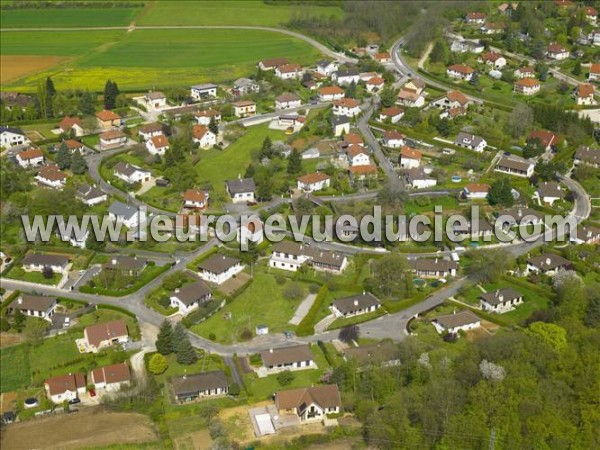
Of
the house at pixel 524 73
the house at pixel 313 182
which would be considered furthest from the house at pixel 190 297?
the house at pixel 524 73

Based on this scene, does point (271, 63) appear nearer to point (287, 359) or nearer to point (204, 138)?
point (204, 138)

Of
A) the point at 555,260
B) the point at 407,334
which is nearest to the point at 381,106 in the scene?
the point at 555,260

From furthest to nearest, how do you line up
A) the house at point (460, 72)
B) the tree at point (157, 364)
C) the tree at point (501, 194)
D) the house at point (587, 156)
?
the house at point (460, 72), the house at point (587, 156), the tree at point (501, 194), the tree at point (157, 364)

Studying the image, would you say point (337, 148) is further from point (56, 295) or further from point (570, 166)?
point (56, 295)

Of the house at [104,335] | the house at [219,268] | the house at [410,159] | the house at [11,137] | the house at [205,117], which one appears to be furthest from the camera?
the house at [205,117]

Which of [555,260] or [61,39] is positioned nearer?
[555,260]

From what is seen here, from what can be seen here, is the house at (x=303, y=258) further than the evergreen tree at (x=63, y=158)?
No

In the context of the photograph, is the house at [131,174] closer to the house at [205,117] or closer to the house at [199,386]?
the house at [205,117]
